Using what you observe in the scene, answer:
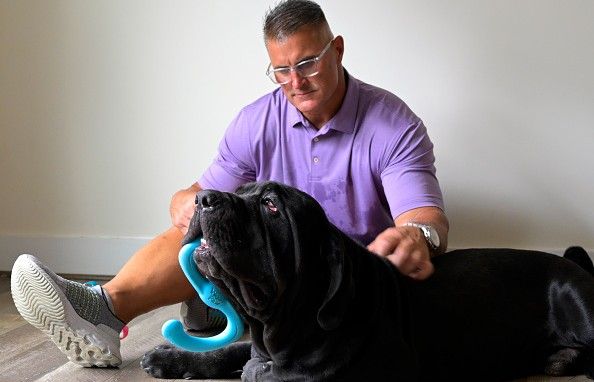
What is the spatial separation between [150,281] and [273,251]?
74 cm

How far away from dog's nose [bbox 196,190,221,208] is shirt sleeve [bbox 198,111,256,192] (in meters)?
0.81

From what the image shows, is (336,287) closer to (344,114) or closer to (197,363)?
(197,363)

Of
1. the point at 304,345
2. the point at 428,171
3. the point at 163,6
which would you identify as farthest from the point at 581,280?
the point at 163,6

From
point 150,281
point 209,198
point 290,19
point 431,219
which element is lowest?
point 150,281

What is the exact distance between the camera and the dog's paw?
6.93ft

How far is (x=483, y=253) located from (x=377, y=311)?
1.42ft

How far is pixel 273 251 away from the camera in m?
Answer: 1.70

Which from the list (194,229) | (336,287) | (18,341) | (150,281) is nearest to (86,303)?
(150,281)

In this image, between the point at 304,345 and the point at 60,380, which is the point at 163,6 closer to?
the point at 60,380

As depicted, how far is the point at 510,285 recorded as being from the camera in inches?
82.4

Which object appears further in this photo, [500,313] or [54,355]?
[54,355]

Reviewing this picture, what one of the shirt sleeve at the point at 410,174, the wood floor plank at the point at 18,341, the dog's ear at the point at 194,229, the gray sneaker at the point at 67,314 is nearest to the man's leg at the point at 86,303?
the gray sneaker at the point at 67,314

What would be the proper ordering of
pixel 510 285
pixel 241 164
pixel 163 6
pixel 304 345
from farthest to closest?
1. pixel 163 6
2. pixel 241 164
3. pixel 510 285
4. pixel 304 345

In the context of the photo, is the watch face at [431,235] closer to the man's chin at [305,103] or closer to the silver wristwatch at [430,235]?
the silver wristwatch at [430,235]
